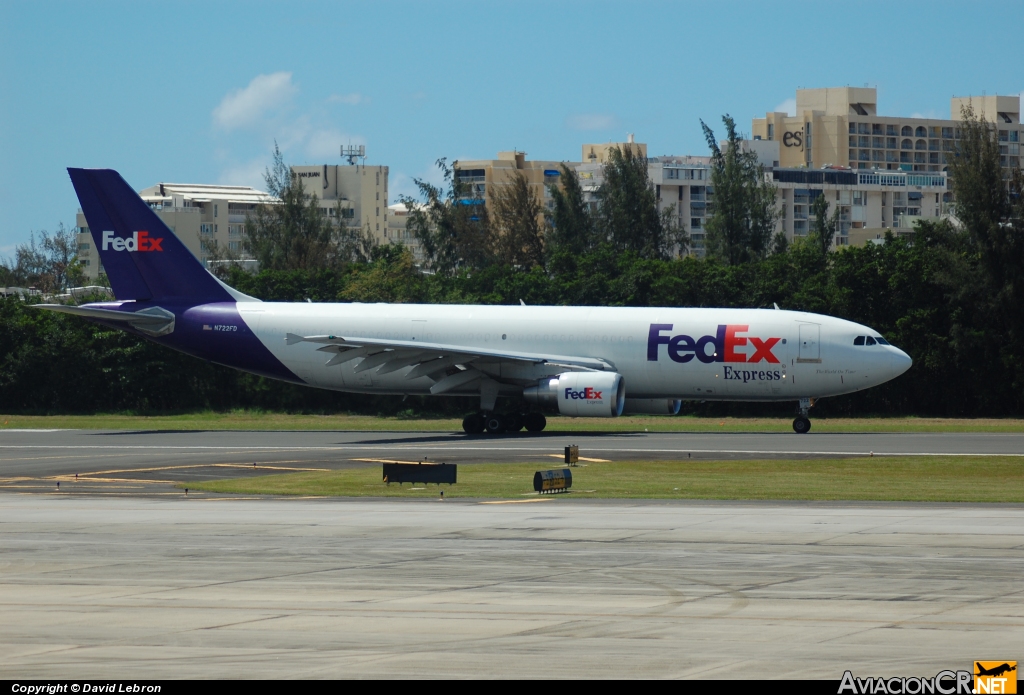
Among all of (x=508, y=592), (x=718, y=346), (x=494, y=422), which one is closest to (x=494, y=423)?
(x=494, y=422)

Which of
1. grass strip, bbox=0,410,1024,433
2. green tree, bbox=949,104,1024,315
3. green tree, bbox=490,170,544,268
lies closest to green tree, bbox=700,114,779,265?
green tree, bbox=490,170,544,268

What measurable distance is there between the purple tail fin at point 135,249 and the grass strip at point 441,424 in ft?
17.8

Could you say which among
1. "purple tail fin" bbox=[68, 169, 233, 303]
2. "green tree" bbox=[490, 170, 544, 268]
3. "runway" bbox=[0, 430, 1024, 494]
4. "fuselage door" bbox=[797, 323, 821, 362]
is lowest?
"runway" bbox=[0, 430, 1024, 494]

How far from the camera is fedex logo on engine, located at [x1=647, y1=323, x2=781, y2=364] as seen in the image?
143 ft

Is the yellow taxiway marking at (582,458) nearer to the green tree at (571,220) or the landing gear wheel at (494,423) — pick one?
the landing gear wheel at (494,423)

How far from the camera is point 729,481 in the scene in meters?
28.7

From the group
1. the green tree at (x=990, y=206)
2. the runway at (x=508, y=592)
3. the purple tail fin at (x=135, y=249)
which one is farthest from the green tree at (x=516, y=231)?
the runway at (x=508, y=592)

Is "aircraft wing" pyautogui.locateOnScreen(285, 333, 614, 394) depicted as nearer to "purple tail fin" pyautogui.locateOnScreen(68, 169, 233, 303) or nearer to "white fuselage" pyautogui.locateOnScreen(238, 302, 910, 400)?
"white fuselage" pyautogui.locateOnScreen(238, 302, 910, 400)

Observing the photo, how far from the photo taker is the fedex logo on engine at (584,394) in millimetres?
42656

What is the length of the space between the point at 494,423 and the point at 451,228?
2192 inches

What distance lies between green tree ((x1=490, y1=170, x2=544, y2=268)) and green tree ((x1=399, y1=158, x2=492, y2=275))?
38.1 inches

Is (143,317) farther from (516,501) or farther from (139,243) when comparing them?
(516,501)

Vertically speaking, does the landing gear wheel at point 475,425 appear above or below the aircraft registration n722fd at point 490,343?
below

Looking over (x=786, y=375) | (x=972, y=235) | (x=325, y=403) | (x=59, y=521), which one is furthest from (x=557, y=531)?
(x=972, y=235)
